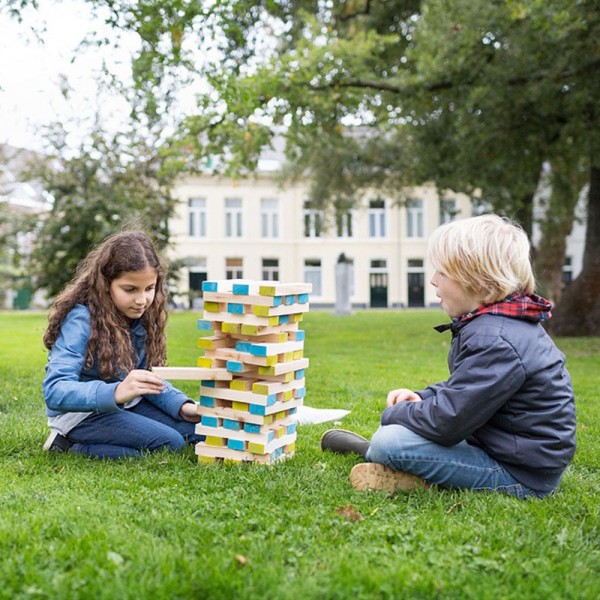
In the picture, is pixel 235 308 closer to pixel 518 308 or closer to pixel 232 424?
pixel 232 424

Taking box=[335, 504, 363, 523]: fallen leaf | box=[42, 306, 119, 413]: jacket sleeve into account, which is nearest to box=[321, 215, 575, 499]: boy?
box=[335, 504, 363, 523]: fallen leaf

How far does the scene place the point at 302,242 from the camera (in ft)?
126

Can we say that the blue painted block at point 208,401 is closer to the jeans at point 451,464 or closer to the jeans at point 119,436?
the jeans at point 119,436

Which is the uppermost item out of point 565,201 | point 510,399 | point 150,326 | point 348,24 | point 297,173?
point 348,24

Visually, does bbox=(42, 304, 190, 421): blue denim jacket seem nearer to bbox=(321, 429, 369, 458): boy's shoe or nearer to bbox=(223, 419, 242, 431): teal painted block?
bbox=(223, 419, 242, 431): teal painted block

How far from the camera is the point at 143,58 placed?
25.2ft

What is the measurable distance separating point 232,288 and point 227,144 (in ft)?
28.5

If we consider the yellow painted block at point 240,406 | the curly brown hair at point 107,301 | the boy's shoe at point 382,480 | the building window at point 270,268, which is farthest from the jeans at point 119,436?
the building window at point 270,268

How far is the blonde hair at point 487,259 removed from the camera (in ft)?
9.83

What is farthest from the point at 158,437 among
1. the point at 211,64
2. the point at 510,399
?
the point at 211,64

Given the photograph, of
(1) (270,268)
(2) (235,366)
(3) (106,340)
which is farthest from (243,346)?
(1) (270,268)

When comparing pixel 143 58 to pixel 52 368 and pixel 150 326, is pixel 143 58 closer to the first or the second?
pixel 150 326

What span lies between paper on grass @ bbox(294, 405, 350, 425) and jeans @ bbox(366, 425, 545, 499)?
5.90ft

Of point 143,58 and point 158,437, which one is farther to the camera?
point 143,58
